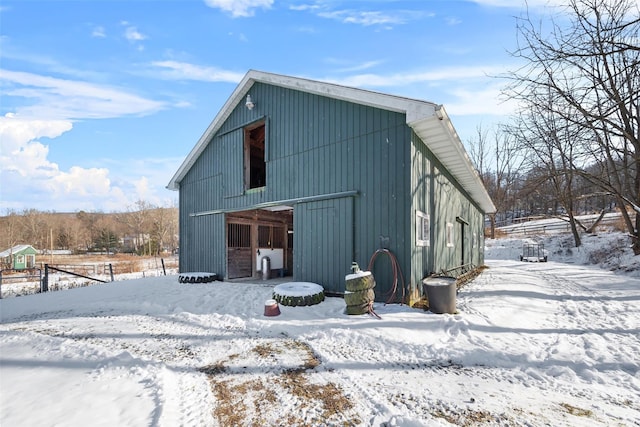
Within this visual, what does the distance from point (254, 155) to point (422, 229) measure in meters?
6.77

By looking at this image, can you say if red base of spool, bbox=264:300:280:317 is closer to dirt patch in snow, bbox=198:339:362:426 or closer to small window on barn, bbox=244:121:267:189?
dirt patch in snow, bbox=198:339:362:426

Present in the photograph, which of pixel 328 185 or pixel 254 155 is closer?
pixel 328 185

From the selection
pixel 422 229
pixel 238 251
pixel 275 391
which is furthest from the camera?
pixel 238 251

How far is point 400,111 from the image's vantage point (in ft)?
19.7

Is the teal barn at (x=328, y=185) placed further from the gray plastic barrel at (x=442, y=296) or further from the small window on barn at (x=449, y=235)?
the gray plastic barrel at (x=442, y=296)

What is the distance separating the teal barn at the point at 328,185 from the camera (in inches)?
239

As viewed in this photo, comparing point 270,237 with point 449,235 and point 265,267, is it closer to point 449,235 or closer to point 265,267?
point 265,267

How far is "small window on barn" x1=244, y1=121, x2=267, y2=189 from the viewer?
948cm

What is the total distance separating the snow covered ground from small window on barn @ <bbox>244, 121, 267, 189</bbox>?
4.57 meters

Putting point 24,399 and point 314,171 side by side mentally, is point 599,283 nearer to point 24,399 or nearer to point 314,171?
point 314,171

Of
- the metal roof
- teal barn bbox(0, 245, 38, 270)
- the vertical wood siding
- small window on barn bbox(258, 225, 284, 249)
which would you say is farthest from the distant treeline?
the vertical wood siding

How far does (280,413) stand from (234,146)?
864cm

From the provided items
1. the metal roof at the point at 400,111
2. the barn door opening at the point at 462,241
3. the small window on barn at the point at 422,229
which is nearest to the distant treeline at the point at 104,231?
the metal roof at the point at 400,111

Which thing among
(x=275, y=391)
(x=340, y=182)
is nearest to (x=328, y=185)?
(x=340, y=182)
